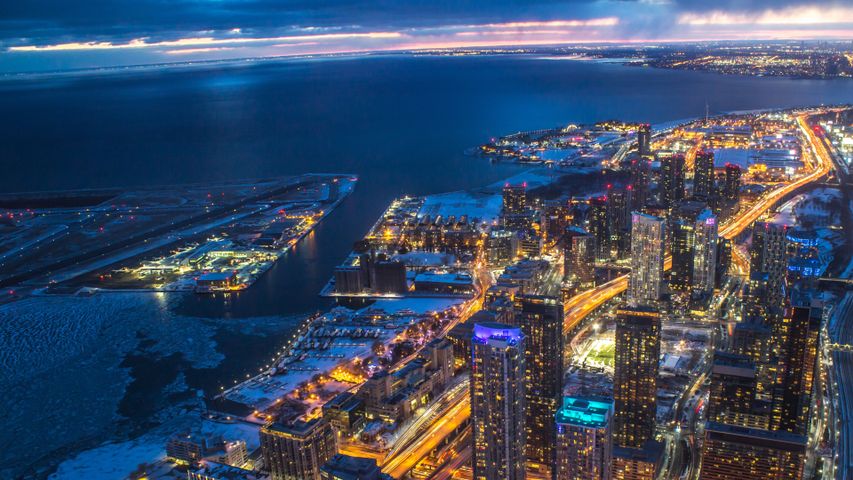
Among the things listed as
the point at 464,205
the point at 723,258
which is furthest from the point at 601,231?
the point at 464,205

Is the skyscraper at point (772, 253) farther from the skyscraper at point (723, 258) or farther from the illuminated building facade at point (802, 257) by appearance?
the skyscraper at point (723, 258)

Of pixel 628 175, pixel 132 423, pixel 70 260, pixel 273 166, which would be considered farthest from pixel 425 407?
pixel 273 166

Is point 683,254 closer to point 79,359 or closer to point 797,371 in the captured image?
point 797,371

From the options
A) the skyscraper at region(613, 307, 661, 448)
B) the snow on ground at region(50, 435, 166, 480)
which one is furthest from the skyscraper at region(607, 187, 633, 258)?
the snow on ground at region(50, 435, 166, 480)

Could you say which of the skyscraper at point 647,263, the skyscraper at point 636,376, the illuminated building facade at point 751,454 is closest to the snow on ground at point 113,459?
the skyscraper at point 636,376

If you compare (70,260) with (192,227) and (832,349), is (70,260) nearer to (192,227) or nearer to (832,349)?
(192,227)

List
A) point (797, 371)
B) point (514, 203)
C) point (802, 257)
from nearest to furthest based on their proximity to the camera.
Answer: point (797, 371), point (802, 257), point (514, 203)
